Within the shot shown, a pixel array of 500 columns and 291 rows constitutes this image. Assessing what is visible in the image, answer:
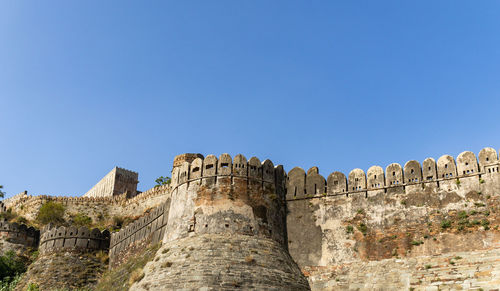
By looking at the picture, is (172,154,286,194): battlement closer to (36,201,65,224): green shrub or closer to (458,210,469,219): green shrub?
(458,210,469,219): green shrub

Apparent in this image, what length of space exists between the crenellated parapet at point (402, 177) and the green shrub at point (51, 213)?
119 feet

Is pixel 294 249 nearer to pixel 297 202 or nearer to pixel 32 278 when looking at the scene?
pixel 297 202

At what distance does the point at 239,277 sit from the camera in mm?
21625

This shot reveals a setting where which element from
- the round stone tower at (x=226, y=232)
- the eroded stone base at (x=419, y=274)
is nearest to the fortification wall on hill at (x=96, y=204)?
A: the round stone tower at (x=226, y=232)

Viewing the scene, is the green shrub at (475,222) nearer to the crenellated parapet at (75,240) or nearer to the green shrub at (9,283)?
the crenellated parapet at (75,240)

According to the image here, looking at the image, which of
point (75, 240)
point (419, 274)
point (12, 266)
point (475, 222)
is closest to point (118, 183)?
point (12, 266)

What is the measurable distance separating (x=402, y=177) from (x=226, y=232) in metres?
8.38

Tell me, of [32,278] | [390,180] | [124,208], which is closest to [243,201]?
[390,180]

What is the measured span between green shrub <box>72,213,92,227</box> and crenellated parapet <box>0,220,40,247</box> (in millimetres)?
16590

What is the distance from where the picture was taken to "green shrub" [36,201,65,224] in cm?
5594

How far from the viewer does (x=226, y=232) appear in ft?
78.3

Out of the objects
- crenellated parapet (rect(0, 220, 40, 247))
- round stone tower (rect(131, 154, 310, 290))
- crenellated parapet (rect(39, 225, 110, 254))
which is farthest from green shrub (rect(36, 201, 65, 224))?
round stone tower (rect(131, 154, 310, 290))

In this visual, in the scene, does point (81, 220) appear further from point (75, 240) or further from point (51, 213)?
point (75, 240)

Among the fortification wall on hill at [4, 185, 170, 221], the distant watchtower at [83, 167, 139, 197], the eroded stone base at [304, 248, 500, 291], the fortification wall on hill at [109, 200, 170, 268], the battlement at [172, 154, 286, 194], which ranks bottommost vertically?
the eroded stone base at [304, 248, 500, 291]
